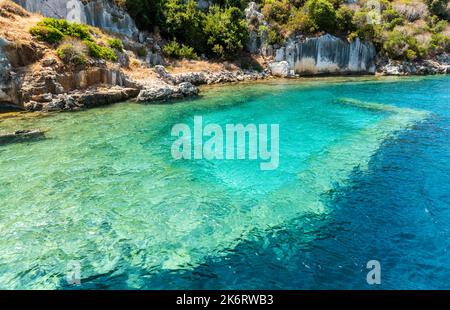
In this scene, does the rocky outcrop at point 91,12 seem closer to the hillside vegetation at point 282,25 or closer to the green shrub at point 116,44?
the hillside vegetation at point 282,25

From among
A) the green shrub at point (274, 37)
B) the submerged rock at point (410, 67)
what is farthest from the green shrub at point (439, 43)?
the green shrub at point (274, 37)

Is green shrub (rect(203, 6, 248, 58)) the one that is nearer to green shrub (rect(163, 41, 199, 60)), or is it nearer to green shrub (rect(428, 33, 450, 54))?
green shrub (rect(163, 41, 199, 60))

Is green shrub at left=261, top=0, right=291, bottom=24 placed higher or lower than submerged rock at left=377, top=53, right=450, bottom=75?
higher

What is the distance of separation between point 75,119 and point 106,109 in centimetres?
349

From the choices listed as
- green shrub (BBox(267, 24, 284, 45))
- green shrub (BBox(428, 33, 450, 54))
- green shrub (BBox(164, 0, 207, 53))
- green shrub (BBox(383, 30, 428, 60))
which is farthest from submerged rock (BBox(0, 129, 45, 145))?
green shrub (BBox(428, 33, 450, 54))

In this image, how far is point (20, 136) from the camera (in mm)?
18266

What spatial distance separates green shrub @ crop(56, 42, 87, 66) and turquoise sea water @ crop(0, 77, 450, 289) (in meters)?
7.42

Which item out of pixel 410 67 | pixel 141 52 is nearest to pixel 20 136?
pixel 141 52

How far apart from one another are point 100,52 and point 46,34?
13.9ft

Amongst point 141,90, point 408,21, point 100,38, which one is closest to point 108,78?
point 141,90

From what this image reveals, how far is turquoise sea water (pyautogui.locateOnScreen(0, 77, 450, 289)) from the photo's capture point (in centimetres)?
815

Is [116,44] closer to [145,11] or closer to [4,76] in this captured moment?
[145,11]

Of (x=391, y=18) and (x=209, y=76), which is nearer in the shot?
(x=209, y=76)

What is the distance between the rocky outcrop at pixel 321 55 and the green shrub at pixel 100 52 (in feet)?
76.5
